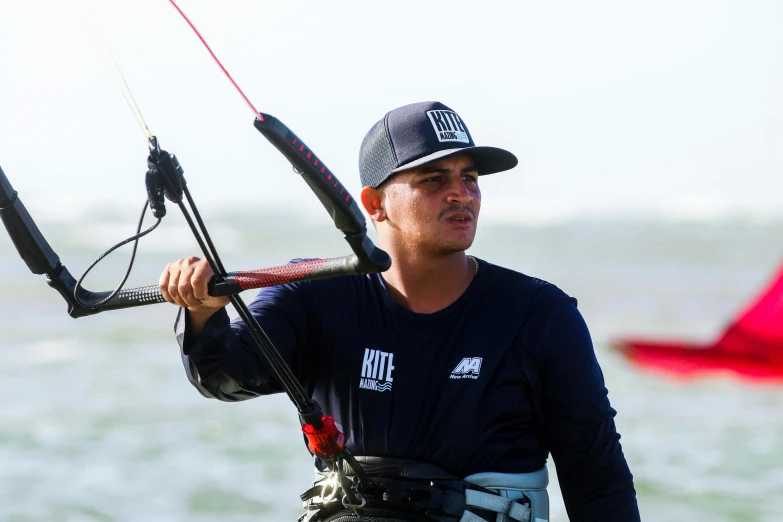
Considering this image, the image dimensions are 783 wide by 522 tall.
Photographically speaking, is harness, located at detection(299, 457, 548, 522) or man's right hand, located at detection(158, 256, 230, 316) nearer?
man's right hand, located at detection(158, 256, 230, 316)

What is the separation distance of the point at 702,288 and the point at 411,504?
13262 mm

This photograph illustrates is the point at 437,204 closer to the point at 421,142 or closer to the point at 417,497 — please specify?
the point at 421,142

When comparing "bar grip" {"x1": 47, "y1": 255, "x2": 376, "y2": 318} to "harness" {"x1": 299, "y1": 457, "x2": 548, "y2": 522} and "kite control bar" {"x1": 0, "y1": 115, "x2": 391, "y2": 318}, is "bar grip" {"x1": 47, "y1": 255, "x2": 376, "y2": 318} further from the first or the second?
"harness" {"x1": 299, "y1": 457, "x2": 548, "y2": 522}

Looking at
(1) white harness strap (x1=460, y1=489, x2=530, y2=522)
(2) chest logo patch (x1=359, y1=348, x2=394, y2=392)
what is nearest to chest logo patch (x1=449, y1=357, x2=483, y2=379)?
(2) chest logo patch (x1=359, y1=348, x2=394, y2=392)

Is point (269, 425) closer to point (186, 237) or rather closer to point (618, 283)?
point (618, 283)

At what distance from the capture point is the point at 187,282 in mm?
2254

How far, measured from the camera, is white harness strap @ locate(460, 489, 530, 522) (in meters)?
2.60

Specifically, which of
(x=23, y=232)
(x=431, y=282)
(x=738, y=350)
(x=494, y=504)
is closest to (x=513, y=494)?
(x=494, y=504)

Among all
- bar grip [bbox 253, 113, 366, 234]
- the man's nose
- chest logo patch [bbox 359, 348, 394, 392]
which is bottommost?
chest logo patch [bbox 359, 348, 394, 392]

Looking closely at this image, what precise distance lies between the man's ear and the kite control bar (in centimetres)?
76

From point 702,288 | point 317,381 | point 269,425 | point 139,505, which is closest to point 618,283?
point 702,288

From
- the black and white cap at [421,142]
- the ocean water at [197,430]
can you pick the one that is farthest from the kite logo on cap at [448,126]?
the ocean water at [197,430]

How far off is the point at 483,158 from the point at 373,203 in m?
0.29

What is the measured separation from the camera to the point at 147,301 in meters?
2.25
